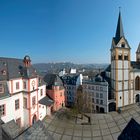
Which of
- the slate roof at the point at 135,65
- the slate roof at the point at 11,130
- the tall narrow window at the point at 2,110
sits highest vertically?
the slate roof at the point at 135,65

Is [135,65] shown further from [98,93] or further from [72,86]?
[72,86]

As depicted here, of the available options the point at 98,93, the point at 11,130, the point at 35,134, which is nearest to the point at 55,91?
the point at 98,93

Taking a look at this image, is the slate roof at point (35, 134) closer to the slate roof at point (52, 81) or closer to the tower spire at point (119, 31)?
the slate roof at point (52, 81)

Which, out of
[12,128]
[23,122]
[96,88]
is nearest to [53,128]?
[23,122]

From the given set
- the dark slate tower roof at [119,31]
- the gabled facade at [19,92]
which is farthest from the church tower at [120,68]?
the gabled facade at [19,92]

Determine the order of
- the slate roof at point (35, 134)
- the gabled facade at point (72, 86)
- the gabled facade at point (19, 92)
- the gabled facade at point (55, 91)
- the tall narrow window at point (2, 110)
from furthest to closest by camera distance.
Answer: the gabled facade at point (72, 86)
the gabled facade at point (55, 91)
the gabled facade at point (19, 92)
the tall narrow window at point (2, 110)
the slate roof at point (35, 134)

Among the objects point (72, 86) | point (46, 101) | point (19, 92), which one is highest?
point (19, 92)

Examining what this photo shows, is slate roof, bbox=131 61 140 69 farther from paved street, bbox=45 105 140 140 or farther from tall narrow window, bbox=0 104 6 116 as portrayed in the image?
tall narrow window, bbox=0 104 6 116
